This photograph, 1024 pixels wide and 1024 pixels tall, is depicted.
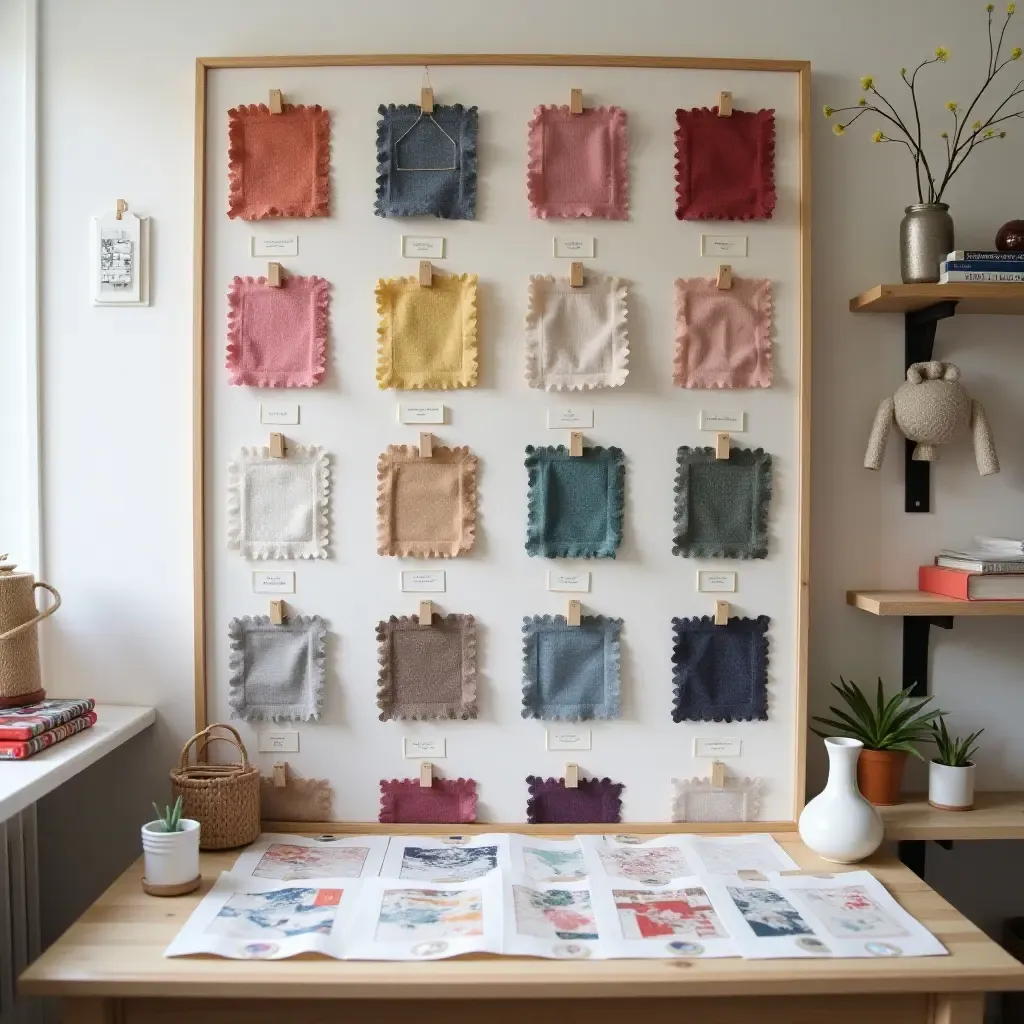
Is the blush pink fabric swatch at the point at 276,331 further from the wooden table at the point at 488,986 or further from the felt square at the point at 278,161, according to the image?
the wooden table at the point at 488,986

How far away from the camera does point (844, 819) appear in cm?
172

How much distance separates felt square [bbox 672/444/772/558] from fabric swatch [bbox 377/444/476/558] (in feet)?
1.41

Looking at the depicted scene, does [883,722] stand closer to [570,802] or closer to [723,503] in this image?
[723,503]

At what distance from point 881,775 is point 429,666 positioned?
925mm

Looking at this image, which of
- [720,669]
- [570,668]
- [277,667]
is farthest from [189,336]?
[720,669]

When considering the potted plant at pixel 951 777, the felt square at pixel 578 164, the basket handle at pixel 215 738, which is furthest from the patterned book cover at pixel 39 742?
the potted plant at pixel 951 777

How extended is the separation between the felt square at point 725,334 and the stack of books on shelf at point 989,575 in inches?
20.6

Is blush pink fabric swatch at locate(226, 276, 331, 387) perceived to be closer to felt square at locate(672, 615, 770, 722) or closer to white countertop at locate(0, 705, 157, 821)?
white countertop at locate(0, 705, 157, 821)

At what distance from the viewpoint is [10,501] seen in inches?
78.6

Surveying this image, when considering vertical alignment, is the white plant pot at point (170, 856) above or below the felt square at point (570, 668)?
below

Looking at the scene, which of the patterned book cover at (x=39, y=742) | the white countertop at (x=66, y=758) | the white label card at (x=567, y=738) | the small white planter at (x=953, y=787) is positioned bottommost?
the small white planter at (x=953, y=787)

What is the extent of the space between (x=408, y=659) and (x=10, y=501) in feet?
3.03

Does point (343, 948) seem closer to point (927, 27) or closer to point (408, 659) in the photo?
point (408, 659)

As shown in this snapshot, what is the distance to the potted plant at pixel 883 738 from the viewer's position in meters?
1.85
